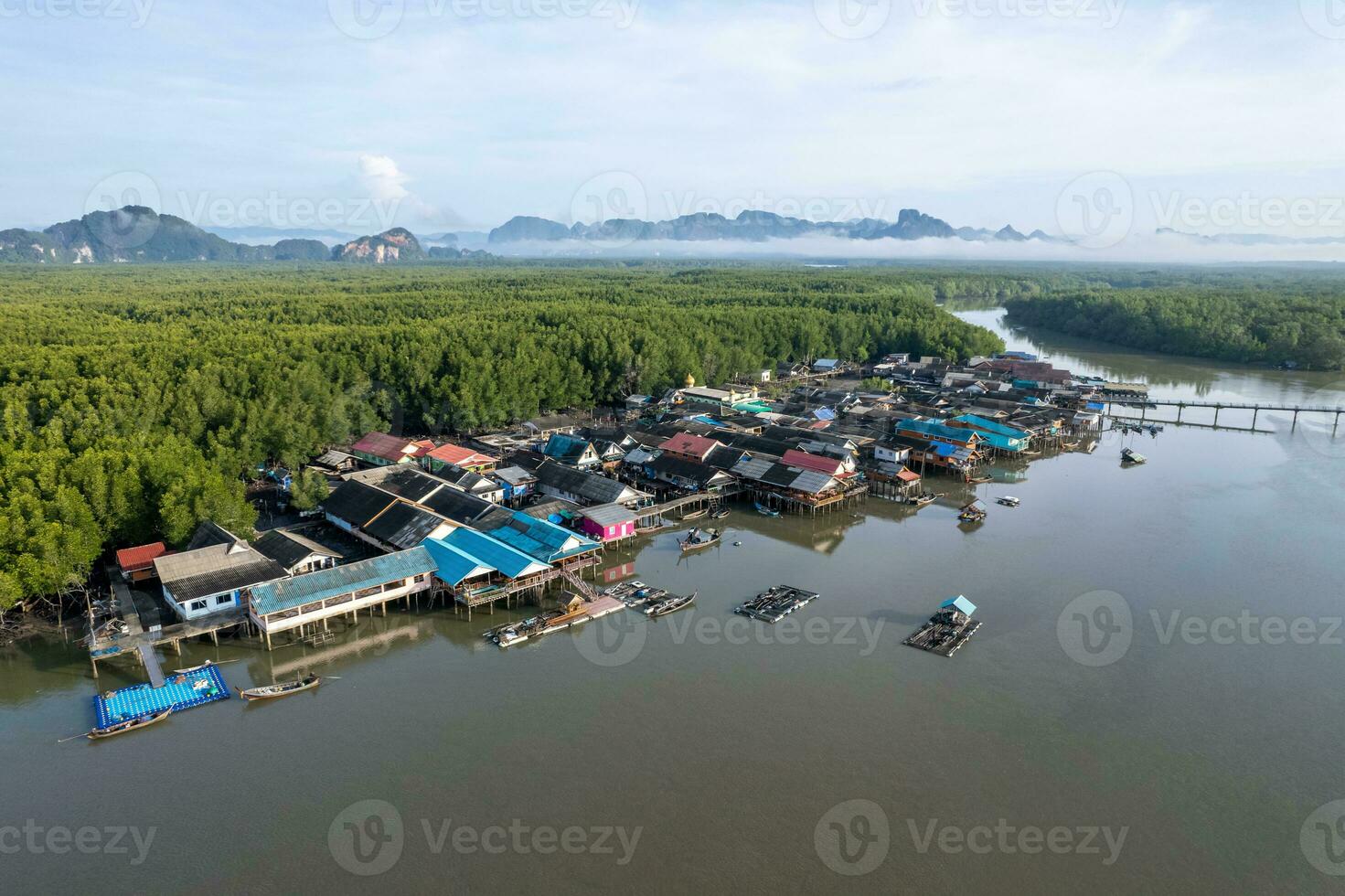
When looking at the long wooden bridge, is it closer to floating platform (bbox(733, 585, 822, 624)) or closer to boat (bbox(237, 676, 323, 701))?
floating platform (bbox(733, 585, 822, 624))

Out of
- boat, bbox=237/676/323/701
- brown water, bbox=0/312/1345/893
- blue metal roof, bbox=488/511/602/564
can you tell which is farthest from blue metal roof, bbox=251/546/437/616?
blue metal roof, bbox=488/511/602/564

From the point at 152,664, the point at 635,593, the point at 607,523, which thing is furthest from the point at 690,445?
the point at 152,664

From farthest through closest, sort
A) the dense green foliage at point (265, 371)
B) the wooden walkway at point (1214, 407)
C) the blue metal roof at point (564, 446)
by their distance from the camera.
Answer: the wooden walkway at point (1214, 407)
the blue metal roof at point (564, 446)
the dense green foliage at point (265, 371)

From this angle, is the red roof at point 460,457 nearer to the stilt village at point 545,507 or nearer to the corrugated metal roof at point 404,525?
the stilt village at point 545,507

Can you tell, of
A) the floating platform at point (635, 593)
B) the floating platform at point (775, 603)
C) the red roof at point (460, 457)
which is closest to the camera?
the floating platform at point (775, 603)

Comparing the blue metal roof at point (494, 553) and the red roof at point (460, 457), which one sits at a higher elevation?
the red roof at point (460, 457)

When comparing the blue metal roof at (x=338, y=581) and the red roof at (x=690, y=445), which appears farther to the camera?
the red roof at (x=690, y=445)

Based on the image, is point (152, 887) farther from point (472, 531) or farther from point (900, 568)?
point (900, 568)

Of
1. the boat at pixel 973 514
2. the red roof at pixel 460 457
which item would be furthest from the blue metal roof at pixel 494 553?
the boat at pixel 973 514
